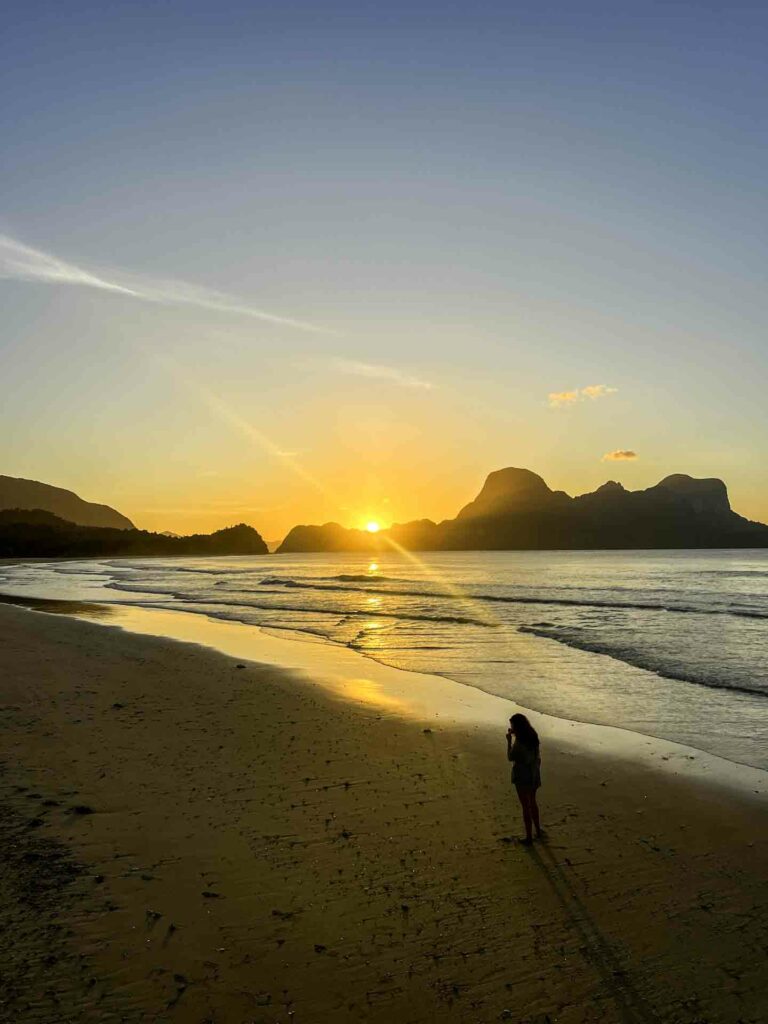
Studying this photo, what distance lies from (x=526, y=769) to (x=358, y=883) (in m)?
2.81

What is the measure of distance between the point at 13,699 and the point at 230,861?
10.1 m

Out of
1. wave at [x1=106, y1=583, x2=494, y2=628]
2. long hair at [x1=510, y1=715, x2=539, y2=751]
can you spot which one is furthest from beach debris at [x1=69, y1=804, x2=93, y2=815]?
wave at [x1=106, y1=583, x2=494, y2=628]

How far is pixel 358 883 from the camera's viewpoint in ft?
25.0

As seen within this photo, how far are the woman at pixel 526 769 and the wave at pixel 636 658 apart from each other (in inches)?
523

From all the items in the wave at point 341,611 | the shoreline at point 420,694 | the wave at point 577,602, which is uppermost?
the shoreline at point 420,694

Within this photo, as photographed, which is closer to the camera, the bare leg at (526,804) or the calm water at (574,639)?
the bare leg at (526,804)

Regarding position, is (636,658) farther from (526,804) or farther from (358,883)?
(358,883)

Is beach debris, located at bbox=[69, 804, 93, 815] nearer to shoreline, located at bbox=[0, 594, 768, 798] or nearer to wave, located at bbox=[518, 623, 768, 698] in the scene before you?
shoreline, located at bbox=[0, 594, 768, 798]

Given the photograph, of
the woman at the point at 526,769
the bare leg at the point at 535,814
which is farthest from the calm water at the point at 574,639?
the woman at the point at 526,769

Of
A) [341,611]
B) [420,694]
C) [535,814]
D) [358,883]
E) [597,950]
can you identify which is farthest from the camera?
[341,611]

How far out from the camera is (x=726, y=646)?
28.5 m

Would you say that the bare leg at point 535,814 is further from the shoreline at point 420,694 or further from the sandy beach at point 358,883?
the shoreline at point 420,694

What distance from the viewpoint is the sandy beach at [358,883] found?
5.77 meters

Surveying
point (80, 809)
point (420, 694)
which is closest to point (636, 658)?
point (420, 694)
